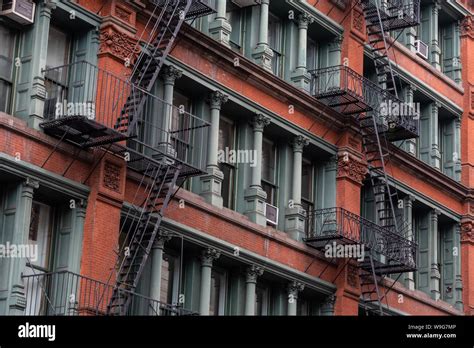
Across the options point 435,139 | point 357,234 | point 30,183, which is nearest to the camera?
point 30,183

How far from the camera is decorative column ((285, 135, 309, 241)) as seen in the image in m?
35.6

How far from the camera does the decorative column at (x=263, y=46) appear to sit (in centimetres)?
3525

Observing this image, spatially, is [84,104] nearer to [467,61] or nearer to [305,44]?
[305,44]

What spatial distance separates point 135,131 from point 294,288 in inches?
316

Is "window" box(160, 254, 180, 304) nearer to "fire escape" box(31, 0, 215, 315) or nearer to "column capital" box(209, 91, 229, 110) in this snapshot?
"fire escape" box(31, 0, 215, 315)

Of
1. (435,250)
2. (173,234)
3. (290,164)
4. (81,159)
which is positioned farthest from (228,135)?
(435,250)

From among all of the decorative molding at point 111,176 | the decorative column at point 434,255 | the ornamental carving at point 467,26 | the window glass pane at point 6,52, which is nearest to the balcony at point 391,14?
the ornamental carving at point 467,26

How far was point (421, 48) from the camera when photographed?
44.1m

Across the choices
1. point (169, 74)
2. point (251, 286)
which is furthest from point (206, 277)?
point (169, 74)

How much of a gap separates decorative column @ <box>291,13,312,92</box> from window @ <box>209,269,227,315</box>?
659 cm

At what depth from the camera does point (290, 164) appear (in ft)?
119

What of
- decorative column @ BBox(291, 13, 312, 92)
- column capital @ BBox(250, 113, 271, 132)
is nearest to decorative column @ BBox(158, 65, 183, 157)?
column capital @ BBox(250, 113, 271, 132)

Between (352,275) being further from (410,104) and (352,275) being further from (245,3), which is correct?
(245,3)
